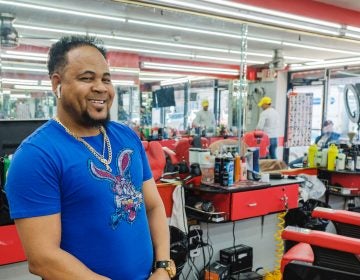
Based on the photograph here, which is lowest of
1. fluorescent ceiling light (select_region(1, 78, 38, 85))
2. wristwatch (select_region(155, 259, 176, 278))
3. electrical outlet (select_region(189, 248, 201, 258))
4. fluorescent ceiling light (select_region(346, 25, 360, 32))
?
electrical outlet (select_region(189, 248, 201, 258))

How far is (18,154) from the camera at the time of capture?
107cm

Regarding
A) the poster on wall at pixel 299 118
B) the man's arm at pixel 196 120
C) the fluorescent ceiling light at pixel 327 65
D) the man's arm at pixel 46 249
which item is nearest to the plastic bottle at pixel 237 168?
the man's arm at pixel 46 249

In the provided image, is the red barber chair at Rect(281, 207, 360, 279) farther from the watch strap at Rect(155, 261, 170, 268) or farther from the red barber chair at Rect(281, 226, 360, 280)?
the watch strap at Rect(155, 261, 170, 268)

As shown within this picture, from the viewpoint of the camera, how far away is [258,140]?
4.50 meters

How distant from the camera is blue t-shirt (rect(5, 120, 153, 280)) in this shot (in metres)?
1.04

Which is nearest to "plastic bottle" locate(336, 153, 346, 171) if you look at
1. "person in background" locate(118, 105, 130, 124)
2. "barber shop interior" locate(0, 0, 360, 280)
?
"barber shop interior" locate(0, 0, 360, 280)

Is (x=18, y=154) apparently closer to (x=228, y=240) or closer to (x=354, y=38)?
(x=228, y=240)

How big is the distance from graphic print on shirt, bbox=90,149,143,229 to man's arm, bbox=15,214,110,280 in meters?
0.17

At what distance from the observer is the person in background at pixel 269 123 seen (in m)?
5.14

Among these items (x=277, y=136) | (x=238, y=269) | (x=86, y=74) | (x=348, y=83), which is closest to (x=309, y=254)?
(x=238, y=269)

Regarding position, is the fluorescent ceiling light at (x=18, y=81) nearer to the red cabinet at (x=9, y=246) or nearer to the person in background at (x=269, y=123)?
the red cabinet at (x=9, y=246)

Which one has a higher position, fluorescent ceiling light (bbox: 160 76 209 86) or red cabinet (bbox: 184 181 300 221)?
fluorescent ceiling light (bbox: 160 76 209 86)

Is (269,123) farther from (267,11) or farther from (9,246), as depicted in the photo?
(9,246)

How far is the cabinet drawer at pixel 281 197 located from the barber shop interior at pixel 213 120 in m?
0.01
